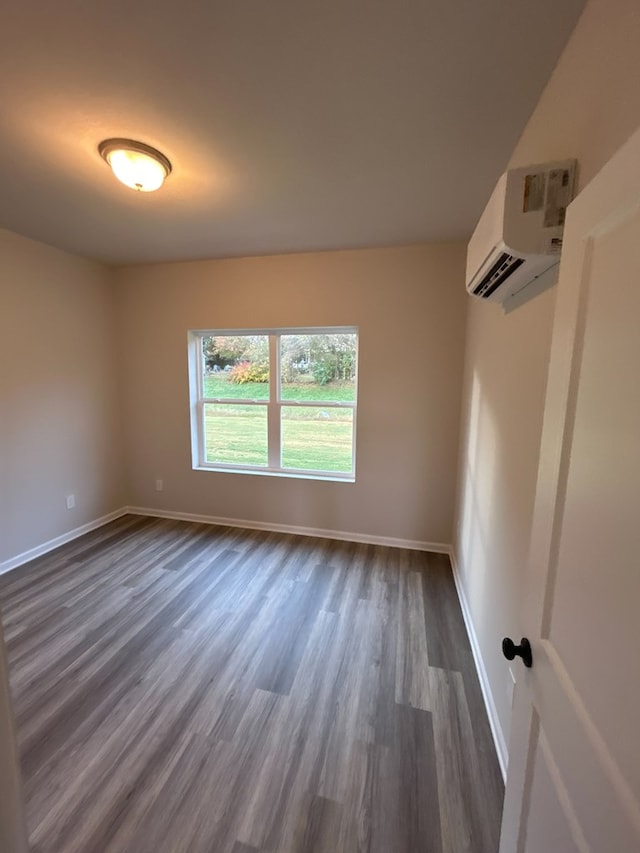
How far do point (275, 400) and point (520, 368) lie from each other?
2.40m

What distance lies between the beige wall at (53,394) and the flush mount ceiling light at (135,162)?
66.0 inches

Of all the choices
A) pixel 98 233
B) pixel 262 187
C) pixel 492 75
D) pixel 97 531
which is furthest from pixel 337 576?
pixel 98 233

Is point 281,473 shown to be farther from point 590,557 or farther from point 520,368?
point 590,557

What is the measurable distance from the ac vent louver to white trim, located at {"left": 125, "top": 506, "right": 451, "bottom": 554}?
2273mm

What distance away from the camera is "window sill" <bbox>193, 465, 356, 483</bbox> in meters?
3.40

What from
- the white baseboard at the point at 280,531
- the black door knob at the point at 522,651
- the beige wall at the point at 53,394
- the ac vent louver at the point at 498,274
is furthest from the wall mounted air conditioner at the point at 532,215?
the beige wall at the point at 53,394

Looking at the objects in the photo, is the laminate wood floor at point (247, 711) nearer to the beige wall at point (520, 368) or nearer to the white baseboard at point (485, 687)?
the white baseboard at point (485, 687)

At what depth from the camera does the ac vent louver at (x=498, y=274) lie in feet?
4.06

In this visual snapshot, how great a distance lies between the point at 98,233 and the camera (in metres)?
2.74

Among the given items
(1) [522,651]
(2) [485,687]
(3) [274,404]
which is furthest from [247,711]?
(3) [274,404]

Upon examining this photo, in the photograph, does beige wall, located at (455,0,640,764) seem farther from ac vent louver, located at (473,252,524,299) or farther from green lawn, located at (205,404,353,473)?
green lawn, located at (205,404,353,473)

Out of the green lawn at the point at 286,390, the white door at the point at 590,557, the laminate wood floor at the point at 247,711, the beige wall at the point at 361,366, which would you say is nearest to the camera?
the white door at the point at 590,557

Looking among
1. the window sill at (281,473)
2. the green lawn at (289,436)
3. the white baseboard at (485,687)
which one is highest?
the green lawn at (289,436)

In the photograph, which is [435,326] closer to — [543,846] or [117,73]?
[117,73]
